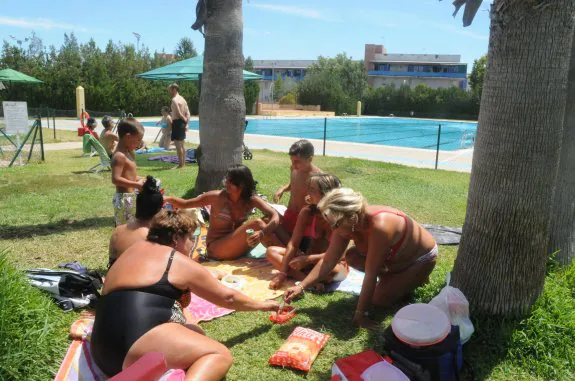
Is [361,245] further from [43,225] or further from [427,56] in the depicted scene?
[427,56]

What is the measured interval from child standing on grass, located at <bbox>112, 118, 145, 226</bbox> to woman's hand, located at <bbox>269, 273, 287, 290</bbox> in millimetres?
1731

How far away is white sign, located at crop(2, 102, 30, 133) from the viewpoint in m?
11.6

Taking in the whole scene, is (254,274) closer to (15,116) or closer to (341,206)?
(341,206)

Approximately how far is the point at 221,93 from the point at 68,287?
390cm

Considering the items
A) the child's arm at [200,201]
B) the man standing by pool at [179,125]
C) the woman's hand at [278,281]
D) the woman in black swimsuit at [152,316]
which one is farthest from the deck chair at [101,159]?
the woman in black swimsuit at [152,316]

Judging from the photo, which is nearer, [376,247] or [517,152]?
[517,152]

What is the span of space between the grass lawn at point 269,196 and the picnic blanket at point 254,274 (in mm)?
373

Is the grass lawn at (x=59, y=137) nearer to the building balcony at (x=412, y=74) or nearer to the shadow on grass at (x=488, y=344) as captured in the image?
the shadow on grass at (x=488, y=344)

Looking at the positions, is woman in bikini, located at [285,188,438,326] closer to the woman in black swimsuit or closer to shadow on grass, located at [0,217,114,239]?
the woman in black swimsuit

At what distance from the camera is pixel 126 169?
16.9ft

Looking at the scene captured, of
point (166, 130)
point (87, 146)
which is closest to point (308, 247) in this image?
point (87, 146)

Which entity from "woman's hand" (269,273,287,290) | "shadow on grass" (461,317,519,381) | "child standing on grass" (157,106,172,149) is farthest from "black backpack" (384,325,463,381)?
"child standing on grass" (157,106,172,149)

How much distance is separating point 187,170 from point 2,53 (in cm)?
2820

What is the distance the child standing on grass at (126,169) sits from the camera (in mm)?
5086
